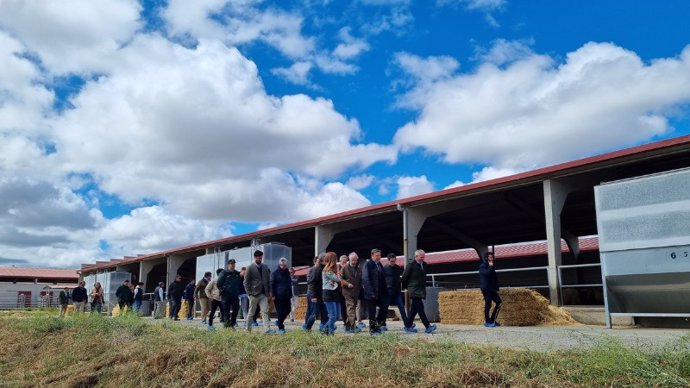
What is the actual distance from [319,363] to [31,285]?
5618 cm

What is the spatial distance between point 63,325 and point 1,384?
4.70 m

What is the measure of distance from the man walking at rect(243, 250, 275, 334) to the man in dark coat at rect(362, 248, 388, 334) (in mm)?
1883

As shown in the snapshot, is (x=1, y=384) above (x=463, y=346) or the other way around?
the other way around

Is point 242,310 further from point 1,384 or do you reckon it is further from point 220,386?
point 220,386

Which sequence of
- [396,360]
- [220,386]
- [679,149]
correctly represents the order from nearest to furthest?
1. [396,360]
2. [220,386]
3. [679,149]

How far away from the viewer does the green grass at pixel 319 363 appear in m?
4.69

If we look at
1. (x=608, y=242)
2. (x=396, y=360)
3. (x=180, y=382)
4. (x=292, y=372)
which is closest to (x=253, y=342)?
(x=180, y=382)

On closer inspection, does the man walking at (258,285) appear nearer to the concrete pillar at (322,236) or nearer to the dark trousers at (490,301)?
the dark trousers at (490,301)

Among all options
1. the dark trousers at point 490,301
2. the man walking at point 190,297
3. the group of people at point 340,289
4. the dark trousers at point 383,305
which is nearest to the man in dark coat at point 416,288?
the group of people at point 340,289

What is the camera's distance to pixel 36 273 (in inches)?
2309

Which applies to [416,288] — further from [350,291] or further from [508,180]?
[508,180]

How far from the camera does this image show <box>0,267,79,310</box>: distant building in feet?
159

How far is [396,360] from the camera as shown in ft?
18.7

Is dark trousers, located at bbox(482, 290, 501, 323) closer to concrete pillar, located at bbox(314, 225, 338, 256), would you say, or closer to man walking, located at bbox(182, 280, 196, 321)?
concrete pillar, located at bbox(314, 225, 338, 256)
